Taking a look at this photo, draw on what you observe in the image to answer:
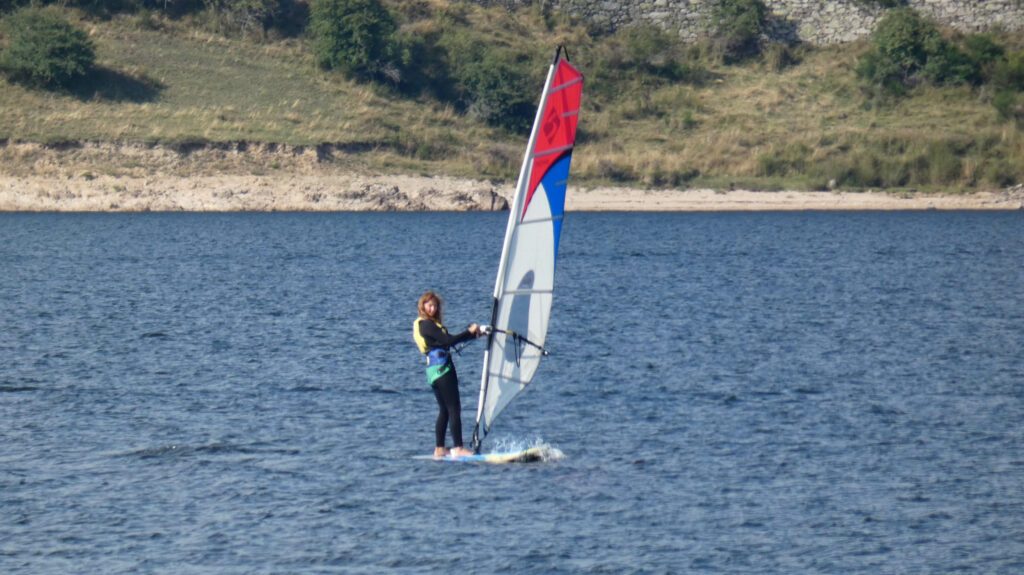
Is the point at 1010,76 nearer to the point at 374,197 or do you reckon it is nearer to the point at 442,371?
the point at 374,197

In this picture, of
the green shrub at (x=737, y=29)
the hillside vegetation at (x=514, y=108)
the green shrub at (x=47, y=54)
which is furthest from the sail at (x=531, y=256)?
the green shrub at (x=737, y=29)

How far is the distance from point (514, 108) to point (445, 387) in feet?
152

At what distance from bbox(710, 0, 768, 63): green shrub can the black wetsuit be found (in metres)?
56.2

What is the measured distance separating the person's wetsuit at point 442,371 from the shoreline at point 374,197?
38.0 metres

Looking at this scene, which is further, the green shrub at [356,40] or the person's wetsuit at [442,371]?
the green shrub at [356,40]

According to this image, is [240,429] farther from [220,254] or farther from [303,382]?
[220,254]

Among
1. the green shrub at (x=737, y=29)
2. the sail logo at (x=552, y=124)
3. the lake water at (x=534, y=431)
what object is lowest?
the lake water at (x=534, y=431)

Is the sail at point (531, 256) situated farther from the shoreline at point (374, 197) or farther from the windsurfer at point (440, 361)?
the shoreline at point (374, 197)

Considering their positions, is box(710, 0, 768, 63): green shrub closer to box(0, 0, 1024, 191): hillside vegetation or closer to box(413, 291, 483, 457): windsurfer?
box(0, 0, 1024, 191): hillside vegetation

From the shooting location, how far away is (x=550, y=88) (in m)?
11.9

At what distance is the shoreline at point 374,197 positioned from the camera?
49.5 metres

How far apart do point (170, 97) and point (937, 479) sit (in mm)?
47216

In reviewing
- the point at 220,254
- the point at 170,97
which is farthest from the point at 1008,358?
the point at 170,97

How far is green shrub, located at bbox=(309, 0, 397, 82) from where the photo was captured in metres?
58.5
